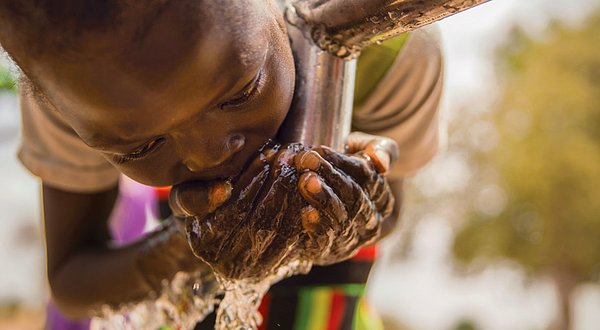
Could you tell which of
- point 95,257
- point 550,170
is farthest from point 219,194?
point 550,170

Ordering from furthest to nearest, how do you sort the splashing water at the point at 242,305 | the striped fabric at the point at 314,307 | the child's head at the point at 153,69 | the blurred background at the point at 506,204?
the blurred background at the point at 506,204
the striped fabric at the point at 314,307
the splashing water at the point at 242,305
the child's head at the point at 153,69

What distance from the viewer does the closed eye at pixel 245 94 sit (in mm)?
257

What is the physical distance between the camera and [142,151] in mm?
269

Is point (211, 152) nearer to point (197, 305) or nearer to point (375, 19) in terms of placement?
point (375, 19)

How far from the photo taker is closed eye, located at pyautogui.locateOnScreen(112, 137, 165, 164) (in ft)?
0.86

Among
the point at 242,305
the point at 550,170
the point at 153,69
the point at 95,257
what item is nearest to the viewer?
the point at 153,69

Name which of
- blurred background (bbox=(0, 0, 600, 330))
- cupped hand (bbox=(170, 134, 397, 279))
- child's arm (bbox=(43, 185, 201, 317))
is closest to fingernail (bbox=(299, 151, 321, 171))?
cupped hand (bbox=(170, 134, 397, 279))

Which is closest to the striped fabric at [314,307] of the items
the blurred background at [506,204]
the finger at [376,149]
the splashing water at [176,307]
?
the splashing water at [176,307]

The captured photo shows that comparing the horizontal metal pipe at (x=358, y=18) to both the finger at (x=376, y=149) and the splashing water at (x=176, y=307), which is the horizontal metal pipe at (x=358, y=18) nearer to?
the finger at (x=376, y=149)

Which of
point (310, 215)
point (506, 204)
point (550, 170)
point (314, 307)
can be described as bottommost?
point (506, 204)

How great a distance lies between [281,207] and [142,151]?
62 mm

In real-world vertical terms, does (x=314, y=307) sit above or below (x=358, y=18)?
below

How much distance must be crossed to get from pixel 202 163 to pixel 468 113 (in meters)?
1.90

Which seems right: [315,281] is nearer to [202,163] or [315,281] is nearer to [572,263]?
[202,163]
